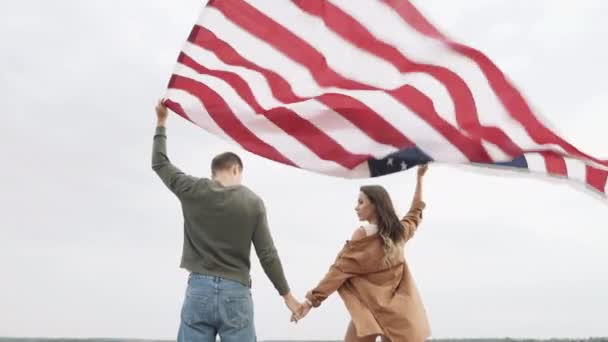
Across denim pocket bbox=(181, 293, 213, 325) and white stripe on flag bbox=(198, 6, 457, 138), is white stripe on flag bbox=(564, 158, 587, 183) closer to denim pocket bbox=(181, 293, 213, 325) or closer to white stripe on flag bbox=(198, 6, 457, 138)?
white stripe on flag bbox=(198, 6, 457, 138)

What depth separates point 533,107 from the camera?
523 centimetres

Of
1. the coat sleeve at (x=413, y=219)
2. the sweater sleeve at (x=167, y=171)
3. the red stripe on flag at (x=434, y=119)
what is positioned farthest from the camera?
the coat sleeve at (x=413, y=219)

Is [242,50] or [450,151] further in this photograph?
[242,50]

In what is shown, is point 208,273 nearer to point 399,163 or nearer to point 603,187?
point 399,163

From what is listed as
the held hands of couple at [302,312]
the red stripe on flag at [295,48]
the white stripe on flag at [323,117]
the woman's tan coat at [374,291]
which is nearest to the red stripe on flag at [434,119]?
the red stripe on flag at [295,48]

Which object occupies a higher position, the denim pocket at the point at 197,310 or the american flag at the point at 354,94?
the american flag at the point at 354,94

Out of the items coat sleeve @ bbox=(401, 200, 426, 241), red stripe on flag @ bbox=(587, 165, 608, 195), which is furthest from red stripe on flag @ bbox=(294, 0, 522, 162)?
coat sleeve @ bbox=(401, 200, 426, 241)

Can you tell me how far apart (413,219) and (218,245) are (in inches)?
74.2

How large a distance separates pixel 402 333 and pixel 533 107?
1.83 meters

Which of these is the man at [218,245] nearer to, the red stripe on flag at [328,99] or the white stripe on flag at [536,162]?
the red stripe on flag at [328,99]

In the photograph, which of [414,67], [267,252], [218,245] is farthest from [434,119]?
[218,245]

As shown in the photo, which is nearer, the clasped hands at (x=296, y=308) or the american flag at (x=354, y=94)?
the american flag at (x=354, y=94)

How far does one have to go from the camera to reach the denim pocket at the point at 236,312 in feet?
15.6

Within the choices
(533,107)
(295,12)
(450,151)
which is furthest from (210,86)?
(533,107)
